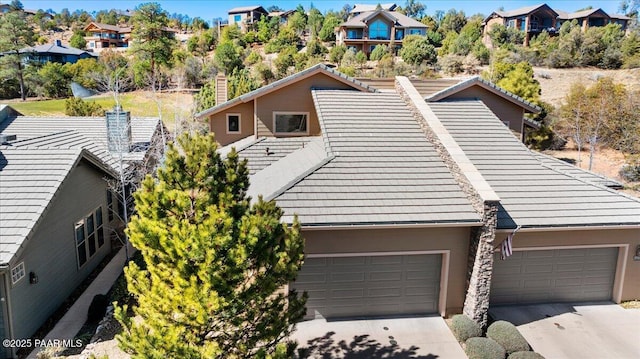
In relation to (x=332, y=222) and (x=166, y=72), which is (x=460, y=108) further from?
(x=166, y=72)

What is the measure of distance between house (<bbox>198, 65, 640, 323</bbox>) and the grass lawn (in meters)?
26.3

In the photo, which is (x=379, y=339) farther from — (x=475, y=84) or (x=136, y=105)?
(x=136, y=105)

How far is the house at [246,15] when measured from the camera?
81.9 m

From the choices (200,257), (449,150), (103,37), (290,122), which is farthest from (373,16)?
(200,257)

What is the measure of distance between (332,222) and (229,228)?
4870 millimetres

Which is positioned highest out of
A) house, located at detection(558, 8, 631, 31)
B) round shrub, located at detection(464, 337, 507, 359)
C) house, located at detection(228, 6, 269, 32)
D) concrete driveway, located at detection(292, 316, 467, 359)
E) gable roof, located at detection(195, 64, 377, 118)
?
house, located at detection(228, 6, 269, 32)

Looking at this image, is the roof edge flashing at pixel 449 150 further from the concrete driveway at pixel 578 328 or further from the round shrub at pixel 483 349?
the concrete driveway at pixel 578 328

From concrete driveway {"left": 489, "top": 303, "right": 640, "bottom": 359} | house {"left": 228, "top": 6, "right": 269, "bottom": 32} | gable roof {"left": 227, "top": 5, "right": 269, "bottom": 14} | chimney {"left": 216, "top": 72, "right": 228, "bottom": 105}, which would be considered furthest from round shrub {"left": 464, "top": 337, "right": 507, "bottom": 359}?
gable roof {"left": 227, "top": 5, "right": 269, "bottom": 14}

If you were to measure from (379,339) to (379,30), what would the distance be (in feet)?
190

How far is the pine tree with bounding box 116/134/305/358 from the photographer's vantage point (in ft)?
20.5

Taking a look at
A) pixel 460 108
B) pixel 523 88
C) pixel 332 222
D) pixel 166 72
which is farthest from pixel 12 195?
pixel 166 72

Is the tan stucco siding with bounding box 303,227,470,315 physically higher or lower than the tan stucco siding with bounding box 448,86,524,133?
lower

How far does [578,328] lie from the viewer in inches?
465

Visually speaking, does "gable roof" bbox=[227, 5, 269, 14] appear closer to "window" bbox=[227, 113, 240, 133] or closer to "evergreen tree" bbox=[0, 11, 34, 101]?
"evergreen tree" bbox=[0, 11, 34, 101]
